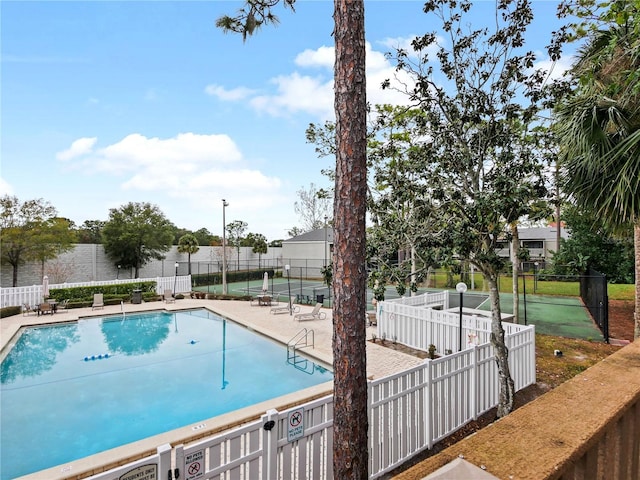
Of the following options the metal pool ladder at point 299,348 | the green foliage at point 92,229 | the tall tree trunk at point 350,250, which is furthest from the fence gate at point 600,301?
the green foliage at point 92,229

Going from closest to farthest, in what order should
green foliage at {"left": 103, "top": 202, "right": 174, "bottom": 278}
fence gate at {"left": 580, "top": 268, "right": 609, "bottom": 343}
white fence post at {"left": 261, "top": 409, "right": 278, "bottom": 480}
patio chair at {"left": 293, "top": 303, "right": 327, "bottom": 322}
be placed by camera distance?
white fence post at {"left": 261, "top": 409, "right": 278, "bottom": 480} → fence gate at {"left": 580, "top": 268, "right": 609, "bottom": 343} → patio chair at {"left": 293, "top": 303, "right": 327, "bottom": 322} → green foliage at {"left": 103, "top": 202, "right": 174, "bottom": 278}

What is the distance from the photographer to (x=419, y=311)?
8930 millimetres

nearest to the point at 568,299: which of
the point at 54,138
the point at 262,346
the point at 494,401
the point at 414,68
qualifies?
the point at 494,401

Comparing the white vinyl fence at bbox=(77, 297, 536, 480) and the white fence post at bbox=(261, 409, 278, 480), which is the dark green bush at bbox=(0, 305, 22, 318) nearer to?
the white vinyl fence at bbox=(77, 297, 536, 480)

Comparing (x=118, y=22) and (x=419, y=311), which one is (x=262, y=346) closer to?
(x=419, y=311)

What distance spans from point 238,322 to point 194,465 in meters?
11.7

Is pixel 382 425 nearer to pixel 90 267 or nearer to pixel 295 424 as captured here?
pixel 295 424

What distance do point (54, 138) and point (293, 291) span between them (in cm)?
1534

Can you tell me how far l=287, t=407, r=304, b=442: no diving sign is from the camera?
10.5ft

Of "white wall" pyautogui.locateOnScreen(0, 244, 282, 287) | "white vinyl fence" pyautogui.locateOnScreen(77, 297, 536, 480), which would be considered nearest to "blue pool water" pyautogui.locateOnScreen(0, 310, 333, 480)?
"white vinyl fence" pyautogui.locateOnScreen(77, 297, 536, 480)

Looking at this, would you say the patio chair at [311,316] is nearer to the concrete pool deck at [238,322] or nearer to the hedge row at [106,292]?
the concrete pool deck at [238,322]

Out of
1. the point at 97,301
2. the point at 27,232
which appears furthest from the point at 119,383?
the point at 27,232

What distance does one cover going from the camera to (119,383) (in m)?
8.48

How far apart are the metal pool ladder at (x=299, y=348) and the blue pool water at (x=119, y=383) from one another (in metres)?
0.17
